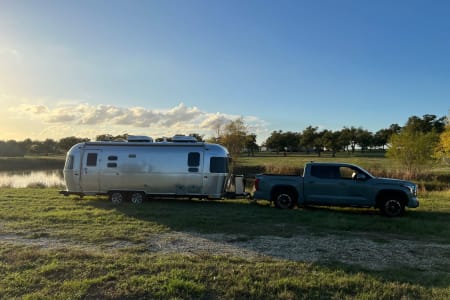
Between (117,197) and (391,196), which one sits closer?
(391,196)

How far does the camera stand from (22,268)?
6.20m

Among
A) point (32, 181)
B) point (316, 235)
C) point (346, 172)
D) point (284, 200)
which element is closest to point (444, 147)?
point (346, 172)

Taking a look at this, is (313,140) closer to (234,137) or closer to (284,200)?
(234,137)

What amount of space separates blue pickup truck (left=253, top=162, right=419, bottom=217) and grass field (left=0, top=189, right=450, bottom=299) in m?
0.58

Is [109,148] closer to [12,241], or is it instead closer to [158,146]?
[158,146]

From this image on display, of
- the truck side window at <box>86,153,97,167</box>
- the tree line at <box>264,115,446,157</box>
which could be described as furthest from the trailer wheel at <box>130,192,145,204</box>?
the tree line at <box>264,115,446,157</box>

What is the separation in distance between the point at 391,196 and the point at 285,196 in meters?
3.59

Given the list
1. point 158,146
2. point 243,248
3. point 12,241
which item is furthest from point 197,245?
point 158,146

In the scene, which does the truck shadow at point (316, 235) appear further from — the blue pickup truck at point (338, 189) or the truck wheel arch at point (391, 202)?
the blue pickup truck at point (338, 189)

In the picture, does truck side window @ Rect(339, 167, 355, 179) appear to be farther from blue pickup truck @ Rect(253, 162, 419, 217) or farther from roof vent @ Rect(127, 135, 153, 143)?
roof vent @ Rect(127, 135, 153, 143)

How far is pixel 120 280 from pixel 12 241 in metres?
4.05

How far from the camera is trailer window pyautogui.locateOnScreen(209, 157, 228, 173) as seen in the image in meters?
15.2

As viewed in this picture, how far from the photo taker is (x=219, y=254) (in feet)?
23.8

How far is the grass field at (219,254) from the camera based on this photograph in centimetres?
534
